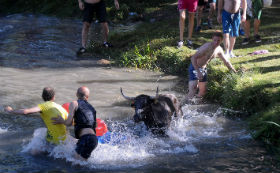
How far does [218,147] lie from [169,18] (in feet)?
34.6

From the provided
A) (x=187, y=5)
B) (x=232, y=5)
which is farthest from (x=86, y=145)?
(x=187, y=5)

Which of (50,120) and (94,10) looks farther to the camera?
(94,10)

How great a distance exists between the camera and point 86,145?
6.17m

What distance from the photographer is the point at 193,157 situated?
20.6ft

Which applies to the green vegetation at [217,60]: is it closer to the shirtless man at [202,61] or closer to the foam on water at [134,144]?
the shirtless man at [202,61]

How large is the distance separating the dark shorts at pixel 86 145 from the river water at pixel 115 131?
0.15 meters

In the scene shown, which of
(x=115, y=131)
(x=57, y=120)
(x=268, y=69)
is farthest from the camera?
(x=268, y=69)

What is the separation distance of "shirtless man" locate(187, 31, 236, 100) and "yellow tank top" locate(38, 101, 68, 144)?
10.8 ft

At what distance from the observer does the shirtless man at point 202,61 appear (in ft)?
28.1

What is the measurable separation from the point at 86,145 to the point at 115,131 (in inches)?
58.6

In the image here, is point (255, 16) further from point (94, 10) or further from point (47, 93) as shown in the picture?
point (47, 93)

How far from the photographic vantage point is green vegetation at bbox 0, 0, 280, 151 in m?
7.70

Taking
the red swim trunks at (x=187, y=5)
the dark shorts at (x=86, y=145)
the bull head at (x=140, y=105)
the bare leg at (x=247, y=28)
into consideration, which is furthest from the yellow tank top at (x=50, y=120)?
the bare leg at (x=247, y=28)

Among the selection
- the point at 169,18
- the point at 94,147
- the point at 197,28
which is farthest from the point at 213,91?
the point at 169,18
